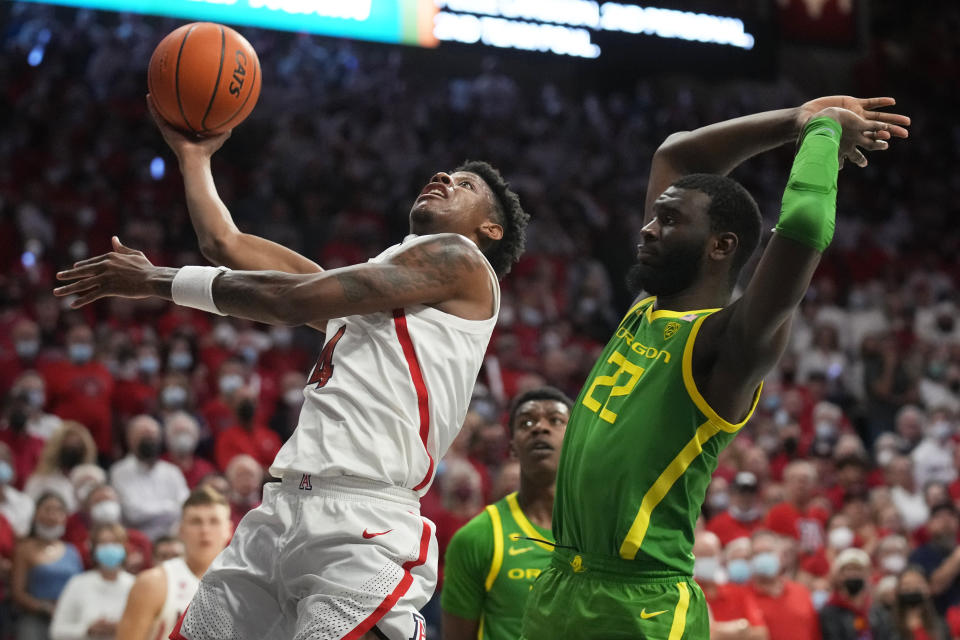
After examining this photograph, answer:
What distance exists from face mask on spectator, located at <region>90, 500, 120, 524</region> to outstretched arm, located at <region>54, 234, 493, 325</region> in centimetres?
411

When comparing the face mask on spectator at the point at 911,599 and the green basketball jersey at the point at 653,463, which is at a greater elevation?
the green basketball jersey at the point at 653,463

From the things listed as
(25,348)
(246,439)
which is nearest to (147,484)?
(246,439)

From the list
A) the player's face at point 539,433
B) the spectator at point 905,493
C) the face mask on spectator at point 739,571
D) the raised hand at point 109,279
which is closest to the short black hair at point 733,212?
the raised hand at point 109,279

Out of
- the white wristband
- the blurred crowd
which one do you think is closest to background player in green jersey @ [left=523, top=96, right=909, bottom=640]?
the white wristband

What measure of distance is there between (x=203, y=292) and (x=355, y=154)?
35.6 feet

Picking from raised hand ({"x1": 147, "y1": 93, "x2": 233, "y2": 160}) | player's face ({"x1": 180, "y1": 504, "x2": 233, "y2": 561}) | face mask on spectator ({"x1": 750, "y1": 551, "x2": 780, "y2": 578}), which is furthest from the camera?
face mask on spectator ({"x1": 750, "y1": 551, "x2": 780, "y2": 578})

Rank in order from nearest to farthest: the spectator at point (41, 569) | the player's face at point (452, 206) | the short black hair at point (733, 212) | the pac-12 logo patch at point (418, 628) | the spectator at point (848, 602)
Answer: the pac-12 logo patch at point (418, 628) → the short black hair at point (733, 212) → the player's face at point (452, 206) → the spectator at point (41, 569) → the spectator at point (848, 602)

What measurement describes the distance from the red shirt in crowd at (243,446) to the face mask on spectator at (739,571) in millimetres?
3270

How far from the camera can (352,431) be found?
2922mm

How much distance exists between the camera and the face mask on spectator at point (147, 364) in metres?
8.98

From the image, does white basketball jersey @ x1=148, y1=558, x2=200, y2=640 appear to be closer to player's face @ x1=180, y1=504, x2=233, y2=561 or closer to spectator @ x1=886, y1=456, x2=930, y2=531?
player's face @ x1=180, y1=504, x2=233, y2=561

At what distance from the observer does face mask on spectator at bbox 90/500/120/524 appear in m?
6.89

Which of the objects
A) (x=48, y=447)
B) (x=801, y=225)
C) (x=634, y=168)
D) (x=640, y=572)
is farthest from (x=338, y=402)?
(x=634, y=168)

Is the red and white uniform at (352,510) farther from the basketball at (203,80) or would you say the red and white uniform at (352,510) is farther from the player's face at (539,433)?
the player's face at (539,433)
